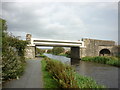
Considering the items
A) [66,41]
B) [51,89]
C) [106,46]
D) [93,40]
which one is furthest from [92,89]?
[106,46]

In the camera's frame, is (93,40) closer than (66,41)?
No

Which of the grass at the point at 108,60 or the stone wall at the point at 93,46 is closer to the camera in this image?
the grass at the point at 108,60

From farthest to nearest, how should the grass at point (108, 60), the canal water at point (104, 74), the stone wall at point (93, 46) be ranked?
the stone wall at point (93, 46) → the grass at point (108, 60) → the canal water at point (104, 74)

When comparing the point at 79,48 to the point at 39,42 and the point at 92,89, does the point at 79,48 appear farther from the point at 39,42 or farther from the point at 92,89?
the point at 92,89

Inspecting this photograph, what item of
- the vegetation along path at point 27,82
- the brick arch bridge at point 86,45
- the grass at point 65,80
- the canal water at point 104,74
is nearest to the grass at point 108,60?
the canal water at point 104,74

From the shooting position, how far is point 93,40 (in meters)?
29.8

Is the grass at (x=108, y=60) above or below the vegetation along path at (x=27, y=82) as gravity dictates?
below

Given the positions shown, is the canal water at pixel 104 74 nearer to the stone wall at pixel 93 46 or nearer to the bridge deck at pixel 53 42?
the bridge deck at pixel 53 42

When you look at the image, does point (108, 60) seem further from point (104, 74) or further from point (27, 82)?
point (27, 82)

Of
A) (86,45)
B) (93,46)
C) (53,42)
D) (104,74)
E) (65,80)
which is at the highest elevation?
(53,42)

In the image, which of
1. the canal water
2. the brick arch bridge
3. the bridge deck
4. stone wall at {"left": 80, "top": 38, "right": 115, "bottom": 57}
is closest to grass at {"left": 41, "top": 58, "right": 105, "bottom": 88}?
the canal water

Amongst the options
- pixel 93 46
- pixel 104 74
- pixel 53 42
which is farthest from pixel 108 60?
pixel 53 42

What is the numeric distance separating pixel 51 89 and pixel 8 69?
3048mm

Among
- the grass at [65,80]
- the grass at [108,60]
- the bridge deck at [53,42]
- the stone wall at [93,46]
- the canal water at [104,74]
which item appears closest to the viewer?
the grass at [65,80]
